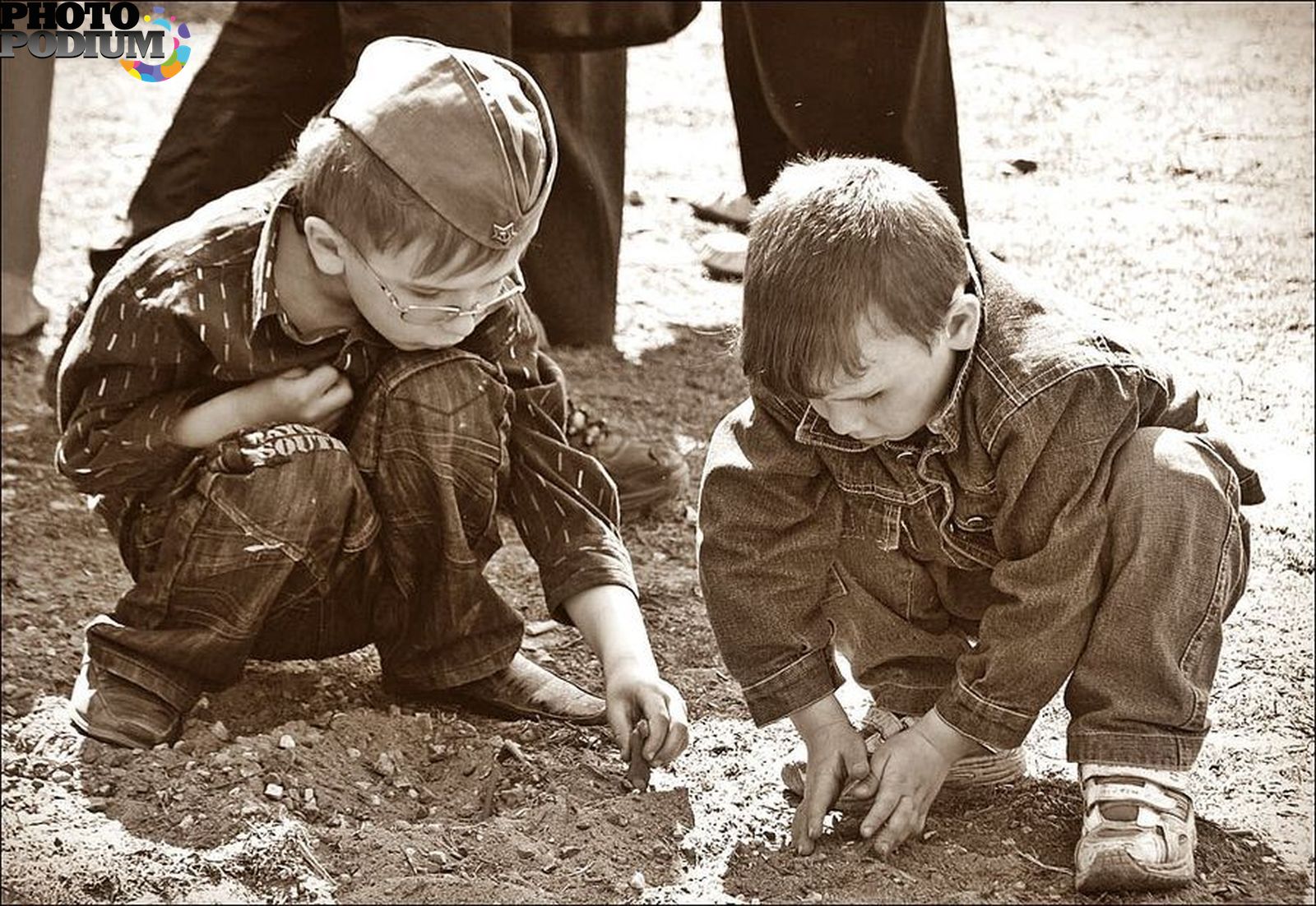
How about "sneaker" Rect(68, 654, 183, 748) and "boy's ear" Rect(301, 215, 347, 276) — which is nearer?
"boy's ear" Rect(301, 215, 347, 276)

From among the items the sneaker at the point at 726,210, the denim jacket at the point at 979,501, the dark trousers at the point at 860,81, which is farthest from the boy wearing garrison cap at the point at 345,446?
the sneaker at the point at 726,210

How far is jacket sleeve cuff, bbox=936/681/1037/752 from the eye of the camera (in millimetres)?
1787

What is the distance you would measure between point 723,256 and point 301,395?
6.16 feet

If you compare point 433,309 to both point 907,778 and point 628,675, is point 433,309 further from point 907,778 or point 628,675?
point 907,778

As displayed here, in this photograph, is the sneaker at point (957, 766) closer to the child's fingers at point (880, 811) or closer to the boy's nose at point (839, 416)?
the child's fingers at point (880, 811)

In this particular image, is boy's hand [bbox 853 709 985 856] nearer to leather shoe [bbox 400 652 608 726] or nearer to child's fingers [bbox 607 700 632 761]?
child's fingers [bbox 607 700 632 761]

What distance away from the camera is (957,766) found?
1896 mm

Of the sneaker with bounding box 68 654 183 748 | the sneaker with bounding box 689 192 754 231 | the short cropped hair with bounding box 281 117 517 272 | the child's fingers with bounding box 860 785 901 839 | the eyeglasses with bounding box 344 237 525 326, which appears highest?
the short cropped hair with bounding box 281 117 517 272

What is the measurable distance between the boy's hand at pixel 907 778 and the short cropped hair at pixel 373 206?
0.63 meters

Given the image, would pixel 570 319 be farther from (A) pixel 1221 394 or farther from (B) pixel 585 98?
(A) pixel 1221 394

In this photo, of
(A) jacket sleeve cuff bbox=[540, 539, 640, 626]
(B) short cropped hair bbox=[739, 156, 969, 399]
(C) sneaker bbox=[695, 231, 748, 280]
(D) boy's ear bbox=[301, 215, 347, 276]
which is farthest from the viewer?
(C) sneaker bbox=[695, 231, 748, 280]

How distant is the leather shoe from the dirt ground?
0.02 metres

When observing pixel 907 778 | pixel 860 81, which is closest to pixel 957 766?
pixel 907 778

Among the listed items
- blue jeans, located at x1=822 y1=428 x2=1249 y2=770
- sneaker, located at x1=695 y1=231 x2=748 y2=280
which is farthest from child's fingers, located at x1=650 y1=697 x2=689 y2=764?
sneaker, located at x1=695 y1=231 x2=748 y2=280
